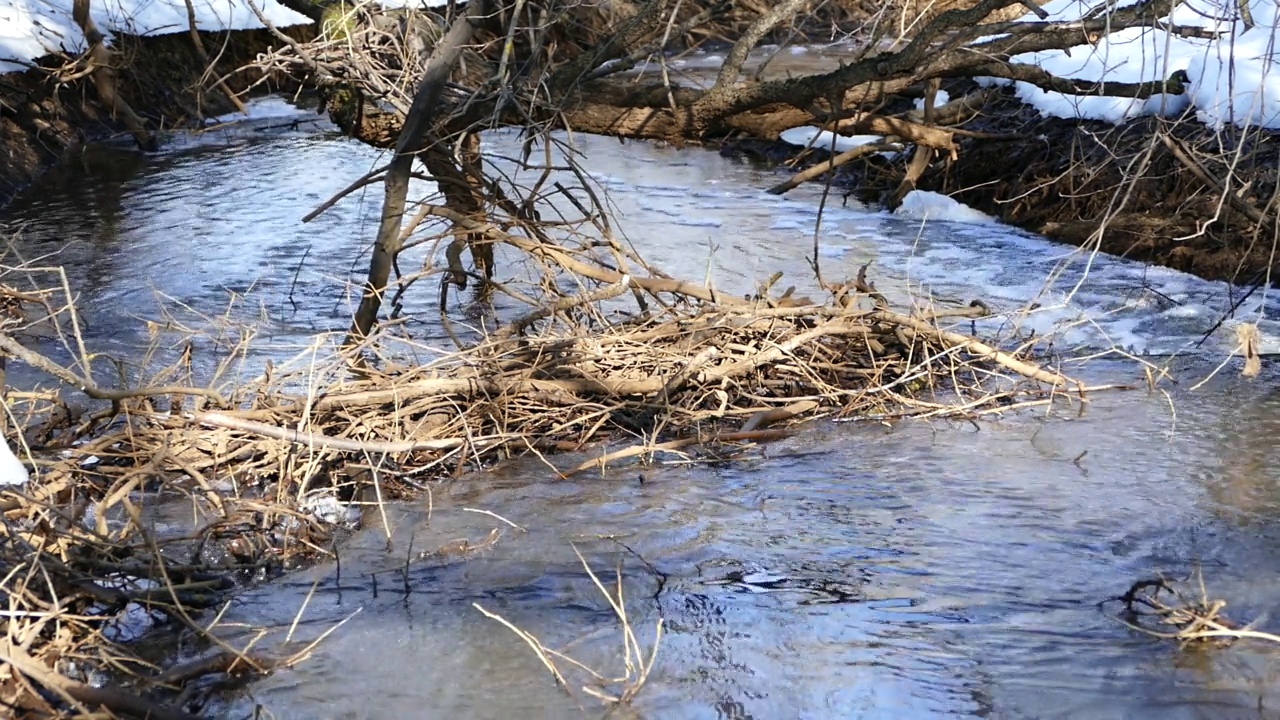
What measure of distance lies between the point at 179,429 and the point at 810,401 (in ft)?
9.31

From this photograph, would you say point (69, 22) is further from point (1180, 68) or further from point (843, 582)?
point (843, 582)

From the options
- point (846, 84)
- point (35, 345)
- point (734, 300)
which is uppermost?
point (846, 84)

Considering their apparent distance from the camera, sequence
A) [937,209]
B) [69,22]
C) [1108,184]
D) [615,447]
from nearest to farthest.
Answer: [615,447] < [1108,184] < [937,209] < [69,22]

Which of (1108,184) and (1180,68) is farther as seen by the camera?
(1108,184)

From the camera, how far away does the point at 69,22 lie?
15.3m

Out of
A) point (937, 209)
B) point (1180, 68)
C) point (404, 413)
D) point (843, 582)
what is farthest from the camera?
point (937, 209)

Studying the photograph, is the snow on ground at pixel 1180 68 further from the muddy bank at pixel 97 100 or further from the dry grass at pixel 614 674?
the muddy bank at pixel 97 100

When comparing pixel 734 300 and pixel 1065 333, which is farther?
pixel 1065 333

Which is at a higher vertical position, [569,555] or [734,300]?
[734,300]

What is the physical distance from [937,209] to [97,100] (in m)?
10.2

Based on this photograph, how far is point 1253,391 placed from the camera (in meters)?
6.67

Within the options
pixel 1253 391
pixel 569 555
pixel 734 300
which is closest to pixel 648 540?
pixel 569 555

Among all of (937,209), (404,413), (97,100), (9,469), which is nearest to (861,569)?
(404,413)

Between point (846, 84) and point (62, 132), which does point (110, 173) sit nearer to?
point (62, 132)
